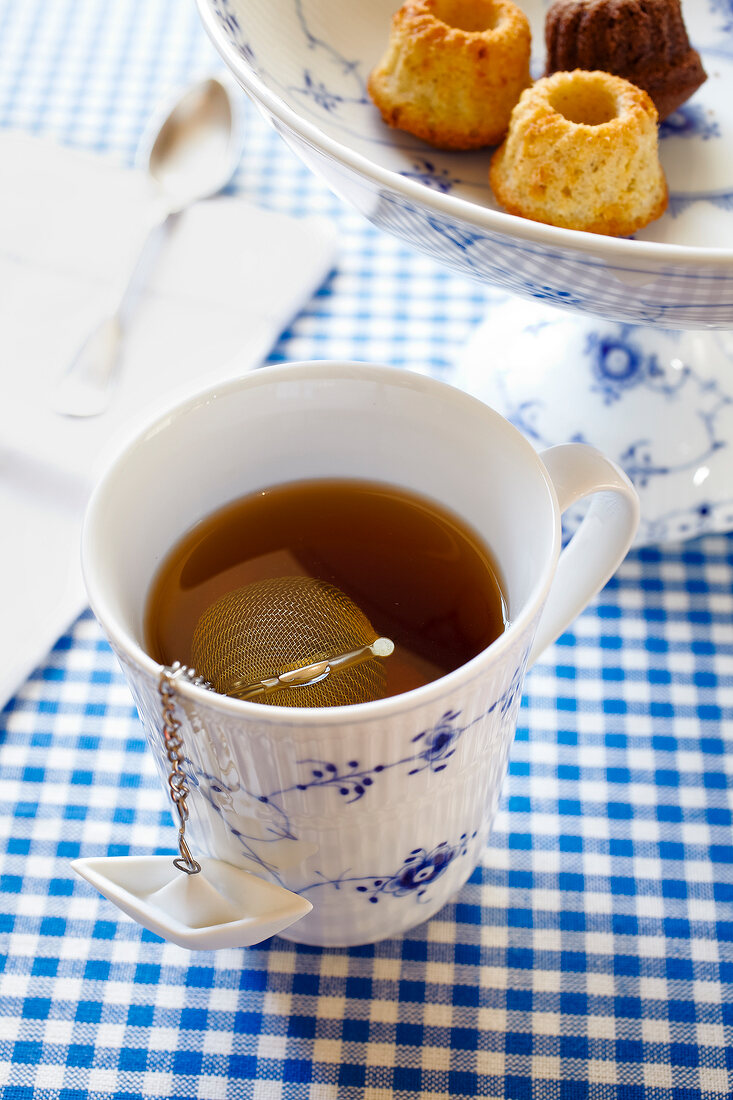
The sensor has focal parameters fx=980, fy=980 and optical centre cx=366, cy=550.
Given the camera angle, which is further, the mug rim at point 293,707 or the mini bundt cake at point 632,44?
the mini bundt cake at point 632,44

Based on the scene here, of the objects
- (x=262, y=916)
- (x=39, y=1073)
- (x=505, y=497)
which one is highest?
(x=505, y=497)

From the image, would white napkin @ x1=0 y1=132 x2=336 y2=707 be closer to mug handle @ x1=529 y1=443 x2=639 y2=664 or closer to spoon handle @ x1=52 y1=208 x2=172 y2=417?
spoon handle @ x1=52 y1=208 x2=172 y2=417

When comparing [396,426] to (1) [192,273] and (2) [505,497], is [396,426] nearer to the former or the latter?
(2) [505,497]

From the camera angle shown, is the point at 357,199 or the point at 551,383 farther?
the point at 551,383

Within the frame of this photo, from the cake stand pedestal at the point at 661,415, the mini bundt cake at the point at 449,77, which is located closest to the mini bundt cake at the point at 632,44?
the mini bundt cake at the point at 449,77

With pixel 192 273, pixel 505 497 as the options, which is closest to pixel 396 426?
pixel 505 497

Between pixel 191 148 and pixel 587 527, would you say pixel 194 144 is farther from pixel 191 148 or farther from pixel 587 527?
pixel 587 527

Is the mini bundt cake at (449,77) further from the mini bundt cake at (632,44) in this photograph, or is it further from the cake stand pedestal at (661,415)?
the cake stand pedestal at (661,415)
